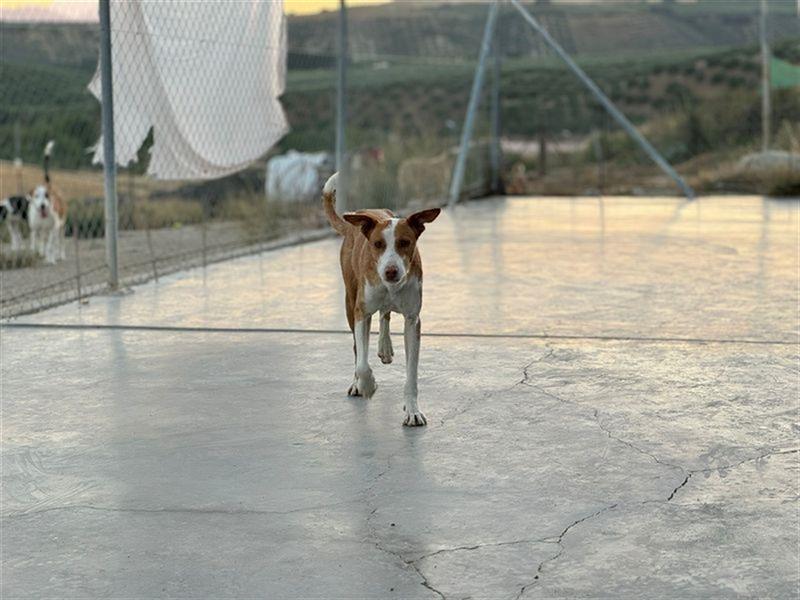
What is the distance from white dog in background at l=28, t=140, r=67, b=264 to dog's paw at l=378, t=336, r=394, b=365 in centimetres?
693

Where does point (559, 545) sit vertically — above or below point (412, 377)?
below

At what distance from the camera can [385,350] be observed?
634 cm

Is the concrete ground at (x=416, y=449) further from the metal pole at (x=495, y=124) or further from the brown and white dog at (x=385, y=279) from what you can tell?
the metal pole at (x=495, y=124)

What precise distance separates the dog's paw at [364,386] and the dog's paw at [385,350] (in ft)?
1.32

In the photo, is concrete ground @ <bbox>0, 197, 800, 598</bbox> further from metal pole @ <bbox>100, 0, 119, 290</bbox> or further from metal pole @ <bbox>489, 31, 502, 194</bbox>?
metal pole @ <bbox>489, 31, 502, 194</bbox>

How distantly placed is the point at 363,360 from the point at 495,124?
539 inches

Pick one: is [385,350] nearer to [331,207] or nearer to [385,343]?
[385,343]

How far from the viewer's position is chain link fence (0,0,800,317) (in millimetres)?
11187

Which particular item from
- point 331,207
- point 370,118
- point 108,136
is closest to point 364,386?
point 331,207

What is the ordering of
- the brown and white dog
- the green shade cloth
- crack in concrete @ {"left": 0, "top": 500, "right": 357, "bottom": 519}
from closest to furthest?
crack in concrete @ {"left": 0, "top": 500, "right": 357, "bottom": 519} < the brown and white dog < the green shade cloth

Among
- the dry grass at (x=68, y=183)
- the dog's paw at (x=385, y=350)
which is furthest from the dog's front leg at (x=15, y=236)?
the dog's paw at (x=385, y=350)

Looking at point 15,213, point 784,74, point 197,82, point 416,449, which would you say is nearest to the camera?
point 416,449

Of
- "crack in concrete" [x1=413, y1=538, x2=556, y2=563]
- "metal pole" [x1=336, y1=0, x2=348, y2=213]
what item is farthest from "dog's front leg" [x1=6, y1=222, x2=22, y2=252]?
"crack in concrete" [x1=413, y1=538, x2=556, y2=563]

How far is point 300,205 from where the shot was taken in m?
14.7
